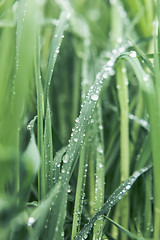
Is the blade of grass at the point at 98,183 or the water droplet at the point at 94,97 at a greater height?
the water droplet at the point at 94,97

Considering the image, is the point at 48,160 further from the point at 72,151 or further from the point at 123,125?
the point at 123,125

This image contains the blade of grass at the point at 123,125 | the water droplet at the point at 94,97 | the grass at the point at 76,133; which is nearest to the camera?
the grass at the point at 76,133

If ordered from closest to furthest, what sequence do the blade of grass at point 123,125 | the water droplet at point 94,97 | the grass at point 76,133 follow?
the grass at point 76,133 < the water droplet at point 94,97 < the blade of grass at point 123,125

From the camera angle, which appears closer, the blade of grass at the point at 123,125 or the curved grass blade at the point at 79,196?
the curved grass blade at the point at 79,196

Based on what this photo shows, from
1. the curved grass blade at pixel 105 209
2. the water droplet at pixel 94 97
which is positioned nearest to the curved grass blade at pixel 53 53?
the water droplet at pixel 94 97

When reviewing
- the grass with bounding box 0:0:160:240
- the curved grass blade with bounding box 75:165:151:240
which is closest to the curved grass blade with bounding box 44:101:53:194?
the grass with bounding box 0:0:160:240

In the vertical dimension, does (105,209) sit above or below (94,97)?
below

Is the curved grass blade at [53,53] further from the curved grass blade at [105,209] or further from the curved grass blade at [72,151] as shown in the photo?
the curved grass blade at [105,209]

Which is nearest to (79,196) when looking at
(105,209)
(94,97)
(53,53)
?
(105,209)
